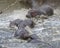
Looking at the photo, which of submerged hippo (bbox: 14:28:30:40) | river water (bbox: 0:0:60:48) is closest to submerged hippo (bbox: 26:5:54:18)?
river water (bbox: 0:0:60:48)

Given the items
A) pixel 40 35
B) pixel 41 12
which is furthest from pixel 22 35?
pixel 41 12

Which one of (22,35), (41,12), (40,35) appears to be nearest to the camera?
(22,35)

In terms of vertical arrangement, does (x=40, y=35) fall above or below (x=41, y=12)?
Result: below

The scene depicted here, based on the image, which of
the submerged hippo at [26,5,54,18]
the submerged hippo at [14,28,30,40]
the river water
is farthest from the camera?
the submerged hippo at [26,5,54,18]

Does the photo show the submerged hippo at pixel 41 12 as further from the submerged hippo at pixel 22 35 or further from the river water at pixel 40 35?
the submerged hippo at pixel 22 35

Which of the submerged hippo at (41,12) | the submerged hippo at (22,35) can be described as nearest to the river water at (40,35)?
the submerged hippo at (22,35)

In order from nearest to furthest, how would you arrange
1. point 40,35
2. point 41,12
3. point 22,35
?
point 22,35
point 40,35
point 41,12

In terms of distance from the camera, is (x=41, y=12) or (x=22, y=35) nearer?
(x=22, y=35)

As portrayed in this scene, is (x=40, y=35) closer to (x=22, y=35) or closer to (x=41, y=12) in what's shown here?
(x=22, y=35)

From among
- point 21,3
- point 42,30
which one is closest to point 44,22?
point 42,30

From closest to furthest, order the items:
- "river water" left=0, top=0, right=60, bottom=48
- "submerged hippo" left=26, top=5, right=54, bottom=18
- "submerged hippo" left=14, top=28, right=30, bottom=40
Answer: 1. "river water" left=0, top=0, right=60, bottom=48
2. "submerged hippo" left=14, top=28, right=30, bottom=40
3. "submerged hippo" left=26, top=5, right=54, bottom=18

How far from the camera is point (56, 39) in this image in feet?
14.6

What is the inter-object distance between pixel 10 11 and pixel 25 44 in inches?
177

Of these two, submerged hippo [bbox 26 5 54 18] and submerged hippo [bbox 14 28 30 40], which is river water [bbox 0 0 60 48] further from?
submerged hippo [bbox 26 5 54 18]
